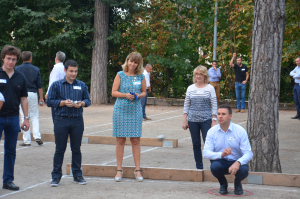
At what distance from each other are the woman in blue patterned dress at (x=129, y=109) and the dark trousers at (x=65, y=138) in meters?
0.63

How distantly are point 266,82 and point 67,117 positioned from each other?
315 cm

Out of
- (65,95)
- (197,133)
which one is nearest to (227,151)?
(197,133)

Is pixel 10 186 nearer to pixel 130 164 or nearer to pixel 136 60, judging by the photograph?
pixel 130 164

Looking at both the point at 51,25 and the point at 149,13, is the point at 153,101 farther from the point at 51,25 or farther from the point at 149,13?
the point at 51,25

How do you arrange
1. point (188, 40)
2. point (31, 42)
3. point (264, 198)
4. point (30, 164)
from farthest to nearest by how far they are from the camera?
point (31, 42), point (188, 40), point (30, 164), point (264, 198)

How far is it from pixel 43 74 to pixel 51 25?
113 inches

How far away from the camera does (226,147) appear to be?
559 centimetres

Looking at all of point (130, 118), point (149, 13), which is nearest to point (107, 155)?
point (130, 118)

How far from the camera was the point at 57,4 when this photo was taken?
69.1 ft

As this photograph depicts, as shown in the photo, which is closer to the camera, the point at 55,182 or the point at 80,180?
the point at 55,182

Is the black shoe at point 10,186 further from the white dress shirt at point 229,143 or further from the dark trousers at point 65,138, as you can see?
the white dress shirt at point 229,143

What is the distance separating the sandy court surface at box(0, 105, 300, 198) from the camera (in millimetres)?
5637

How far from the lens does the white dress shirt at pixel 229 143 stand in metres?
→ 5.48

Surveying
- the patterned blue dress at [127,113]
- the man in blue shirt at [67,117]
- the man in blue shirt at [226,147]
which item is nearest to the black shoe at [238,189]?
the man in blue shirt at [226,147]
